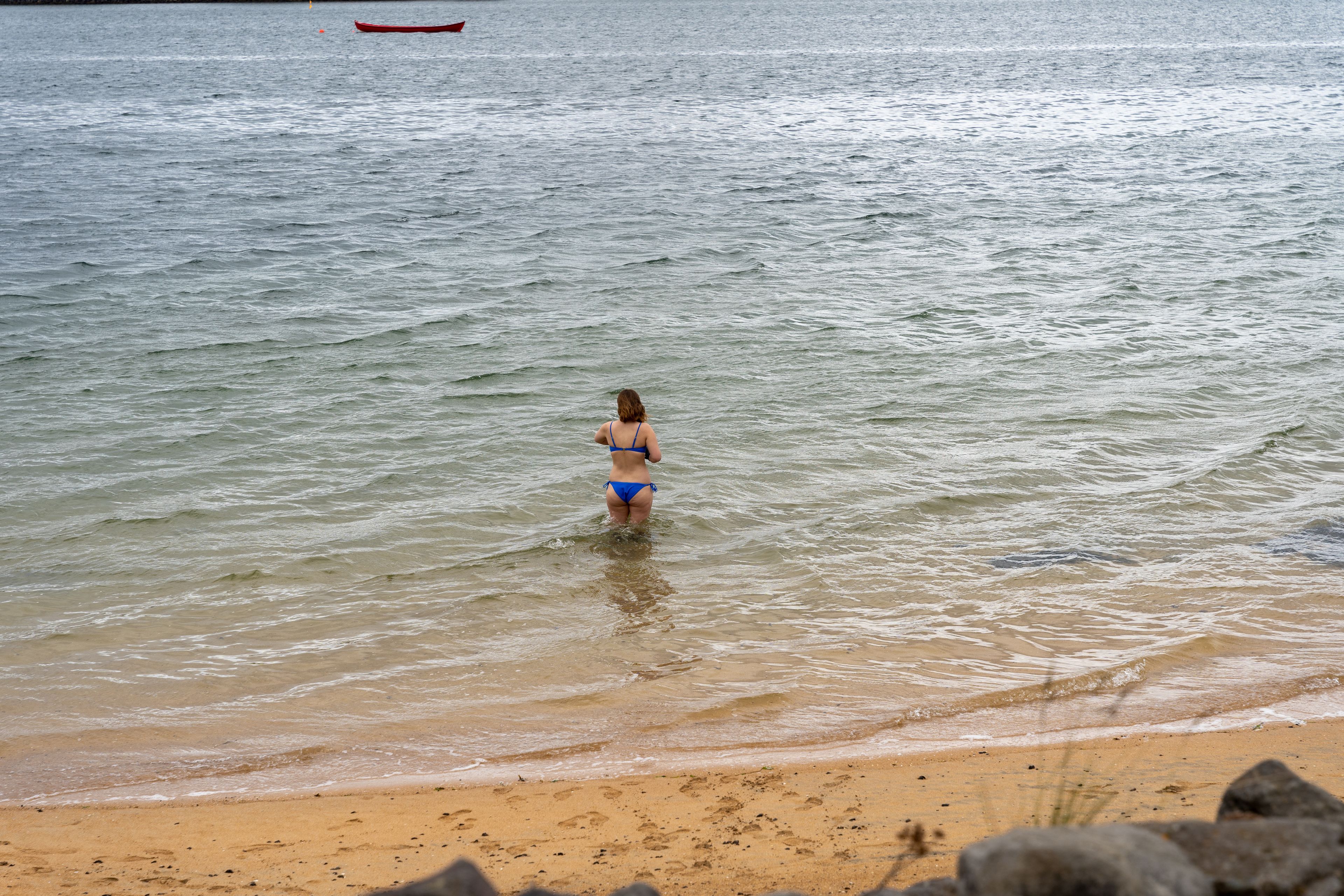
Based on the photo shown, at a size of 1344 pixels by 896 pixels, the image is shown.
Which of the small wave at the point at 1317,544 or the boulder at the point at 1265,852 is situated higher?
the boulder at the point at 1265,852

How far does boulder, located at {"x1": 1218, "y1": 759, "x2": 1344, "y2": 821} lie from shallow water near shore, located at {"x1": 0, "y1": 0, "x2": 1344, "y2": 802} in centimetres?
266

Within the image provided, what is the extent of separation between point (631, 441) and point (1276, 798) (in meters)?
6.28

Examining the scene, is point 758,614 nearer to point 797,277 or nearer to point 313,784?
point 313,784

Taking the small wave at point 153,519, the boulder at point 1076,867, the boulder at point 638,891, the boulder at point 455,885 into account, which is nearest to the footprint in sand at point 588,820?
the boulder at point 638,891

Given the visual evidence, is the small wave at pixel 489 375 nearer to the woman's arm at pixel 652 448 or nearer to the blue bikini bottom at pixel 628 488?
the blue bikini bottom at pixel 628 488

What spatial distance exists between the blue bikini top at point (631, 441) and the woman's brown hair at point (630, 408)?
0.24ft

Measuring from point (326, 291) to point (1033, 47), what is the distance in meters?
73.9

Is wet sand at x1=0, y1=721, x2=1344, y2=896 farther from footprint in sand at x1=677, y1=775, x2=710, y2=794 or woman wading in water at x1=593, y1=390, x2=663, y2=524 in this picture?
woman wading in water at x1=593, y1=390, x2=663, y2=524

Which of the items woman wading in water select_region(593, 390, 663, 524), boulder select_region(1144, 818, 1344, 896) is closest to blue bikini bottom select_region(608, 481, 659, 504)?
woman wading in water select_region(593, 390, 663, 524)

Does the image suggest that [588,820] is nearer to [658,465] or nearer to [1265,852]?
[1265,852]

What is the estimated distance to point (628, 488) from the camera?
30.6 feet

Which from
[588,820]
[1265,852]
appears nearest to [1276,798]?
[1265,852]

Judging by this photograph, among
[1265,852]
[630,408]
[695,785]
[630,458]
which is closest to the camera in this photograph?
[1265,852]

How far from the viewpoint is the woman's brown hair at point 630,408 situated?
898 cm
